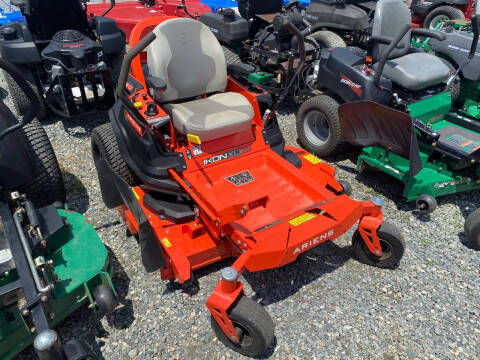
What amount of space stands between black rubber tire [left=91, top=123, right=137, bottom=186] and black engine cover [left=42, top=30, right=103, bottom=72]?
4.44 ft

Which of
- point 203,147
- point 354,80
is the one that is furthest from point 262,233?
point 354,80

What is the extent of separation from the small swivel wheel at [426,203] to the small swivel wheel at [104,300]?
257 cm

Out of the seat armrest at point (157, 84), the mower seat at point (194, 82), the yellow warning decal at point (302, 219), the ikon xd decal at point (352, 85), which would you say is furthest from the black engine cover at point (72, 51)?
the yellow warning decal at point (302, 219)

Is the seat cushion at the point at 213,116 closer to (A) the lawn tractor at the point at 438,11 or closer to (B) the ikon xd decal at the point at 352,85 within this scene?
(B) the ikon xd decal at the point at 352,85

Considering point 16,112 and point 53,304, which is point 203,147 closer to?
point 53,304

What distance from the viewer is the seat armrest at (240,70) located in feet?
11.0

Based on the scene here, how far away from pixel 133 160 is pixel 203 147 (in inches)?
21.2

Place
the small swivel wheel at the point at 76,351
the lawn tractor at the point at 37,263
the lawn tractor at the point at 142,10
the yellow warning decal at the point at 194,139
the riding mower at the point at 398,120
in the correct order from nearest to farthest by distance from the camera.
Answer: the small swivel wheel at the point at 76,351 → the lawn tractor at the point at 37,263 → the yellow warning decal at the point at 194,139 → the riding mower at the point at 398,120 → the lawn tractor at the point at 142,10

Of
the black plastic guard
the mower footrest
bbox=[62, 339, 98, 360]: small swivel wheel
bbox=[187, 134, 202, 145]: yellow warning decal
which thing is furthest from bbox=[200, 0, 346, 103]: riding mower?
bbox=[62, 339, 98, 360]: small swivel wheel

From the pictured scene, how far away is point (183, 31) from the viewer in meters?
3.00

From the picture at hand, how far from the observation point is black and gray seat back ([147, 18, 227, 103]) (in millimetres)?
2912

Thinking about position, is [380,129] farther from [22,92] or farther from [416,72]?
[22,92]

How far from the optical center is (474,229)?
9.56ft

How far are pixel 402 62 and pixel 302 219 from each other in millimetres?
2468
